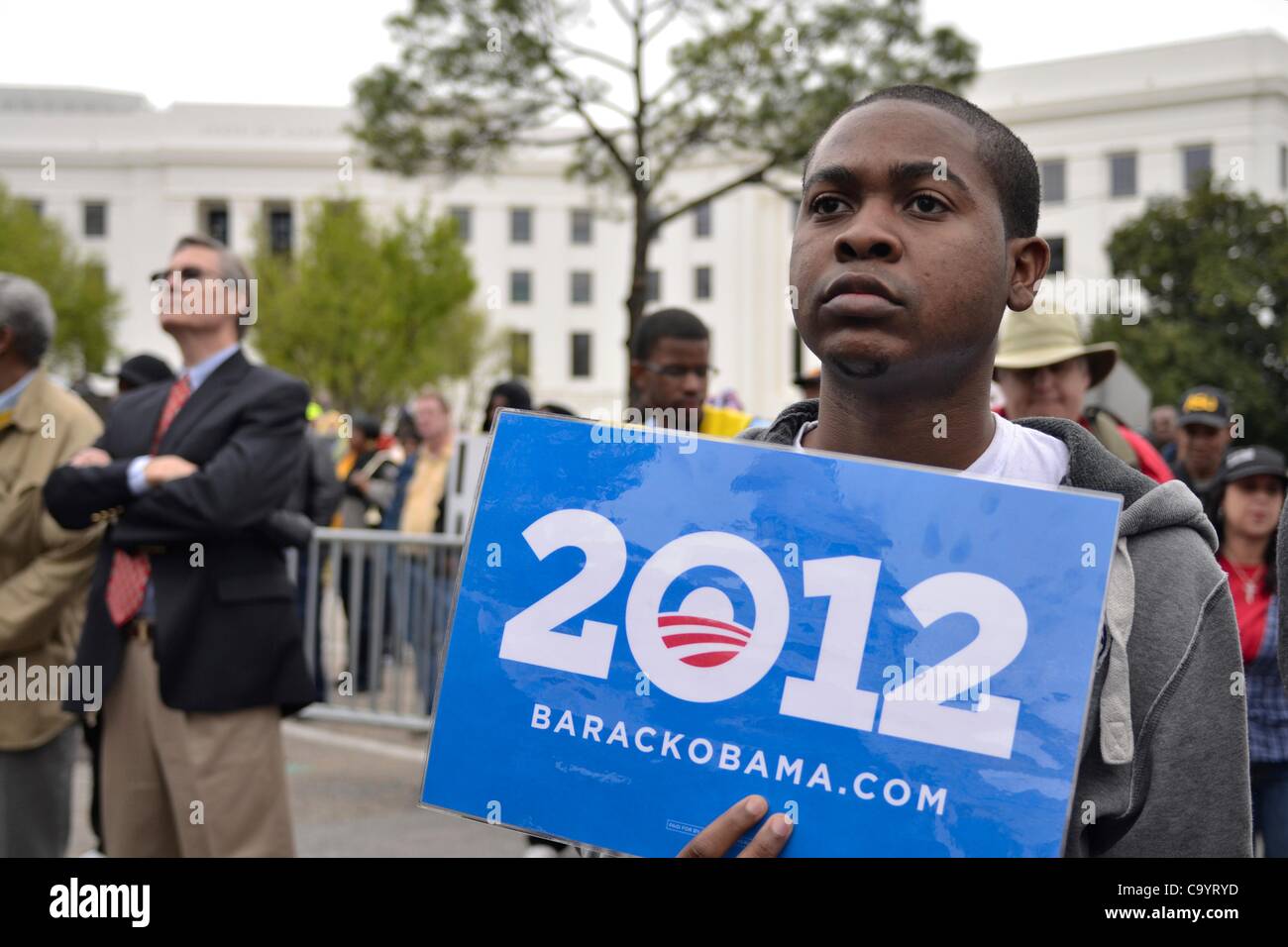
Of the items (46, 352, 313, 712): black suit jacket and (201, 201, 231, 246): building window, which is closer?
(46, 352, 313, 712): black suit jacket

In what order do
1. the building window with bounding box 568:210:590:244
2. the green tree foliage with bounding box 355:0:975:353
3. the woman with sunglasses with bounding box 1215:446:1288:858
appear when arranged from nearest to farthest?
1. the woman with sunglasses with bounding box 1215:446:1288:858
2. the green tree foliage with bounding box 355:0:975:353
3. the building window with bounding box 568:210:590:244

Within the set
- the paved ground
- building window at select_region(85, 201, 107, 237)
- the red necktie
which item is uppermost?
building window at select_region(85, 201, 107, 237)

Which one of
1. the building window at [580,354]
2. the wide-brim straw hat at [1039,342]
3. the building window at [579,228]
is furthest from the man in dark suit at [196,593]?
the building window at [580,354]

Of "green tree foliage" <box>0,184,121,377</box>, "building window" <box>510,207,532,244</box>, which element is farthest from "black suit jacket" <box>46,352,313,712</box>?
"building window" <box>510,207,532,244</box>

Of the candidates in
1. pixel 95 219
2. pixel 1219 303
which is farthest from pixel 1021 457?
pixel 95 219

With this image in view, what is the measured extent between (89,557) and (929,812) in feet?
12.0

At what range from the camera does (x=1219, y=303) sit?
2928 centimetres

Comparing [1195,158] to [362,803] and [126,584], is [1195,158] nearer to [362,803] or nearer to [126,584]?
[362,803]

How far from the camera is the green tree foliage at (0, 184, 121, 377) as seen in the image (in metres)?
46.2

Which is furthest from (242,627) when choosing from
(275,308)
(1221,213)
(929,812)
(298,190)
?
(298,190)

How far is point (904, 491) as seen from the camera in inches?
62.7

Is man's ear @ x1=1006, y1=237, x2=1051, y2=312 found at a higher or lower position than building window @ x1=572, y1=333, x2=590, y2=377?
lower

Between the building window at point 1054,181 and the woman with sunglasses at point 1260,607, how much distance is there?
165 feet

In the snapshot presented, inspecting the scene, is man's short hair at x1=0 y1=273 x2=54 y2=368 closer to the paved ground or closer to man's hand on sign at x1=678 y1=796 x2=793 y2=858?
the paved ground
